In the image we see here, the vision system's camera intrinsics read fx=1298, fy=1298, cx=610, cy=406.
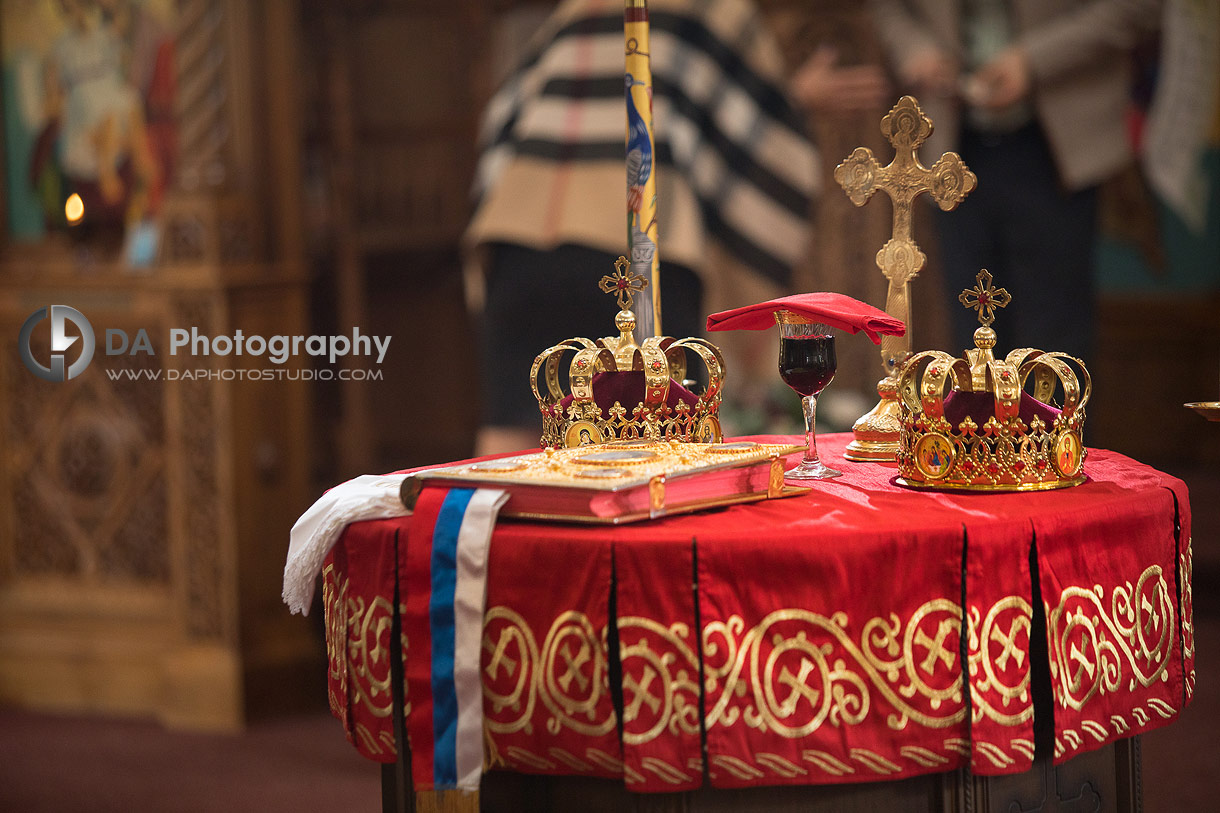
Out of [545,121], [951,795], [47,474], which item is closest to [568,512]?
[951,795]

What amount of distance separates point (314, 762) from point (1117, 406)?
246cm

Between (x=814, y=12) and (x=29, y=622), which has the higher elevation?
(x=814, y=12)

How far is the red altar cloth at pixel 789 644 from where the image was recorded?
1252 mm

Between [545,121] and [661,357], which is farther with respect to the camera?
[545,121]

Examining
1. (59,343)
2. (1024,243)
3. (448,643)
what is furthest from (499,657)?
(59,343)

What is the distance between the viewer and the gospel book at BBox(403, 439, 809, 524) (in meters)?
1.30

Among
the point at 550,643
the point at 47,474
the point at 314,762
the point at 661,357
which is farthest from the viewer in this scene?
the point at 47,474

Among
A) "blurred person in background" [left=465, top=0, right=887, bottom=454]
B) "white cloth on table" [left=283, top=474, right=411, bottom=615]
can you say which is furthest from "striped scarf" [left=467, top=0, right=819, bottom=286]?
"white cloth on table" [left=283, top=474, right=411, bottom=615]

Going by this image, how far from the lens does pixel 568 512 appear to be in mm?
1304

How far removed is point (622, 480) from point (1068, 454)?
54 centimetres

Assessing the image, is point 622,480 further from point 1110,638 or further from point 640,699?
point 1110,638

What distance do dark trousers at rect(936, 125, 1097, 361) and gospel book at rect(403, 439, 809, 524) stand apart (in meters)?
2.32

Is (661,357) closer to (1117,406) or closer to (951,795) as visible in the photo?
(951,795)

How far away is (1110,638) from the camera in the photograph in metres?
1.37
